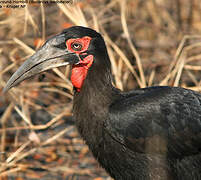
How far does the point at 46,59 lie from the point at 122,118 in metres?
0.63

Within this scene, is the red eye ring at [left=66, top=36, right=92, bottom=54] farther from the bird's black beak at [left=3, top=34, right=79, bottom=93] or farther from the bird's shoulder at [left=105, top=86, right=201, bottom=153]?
the bird's shoulder at [left=105, top=86, right=201, bottom=153]

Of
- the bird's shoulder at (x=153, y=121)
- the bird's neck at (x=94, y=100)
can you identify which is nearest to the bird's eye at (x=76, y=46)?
the bird's neck at (x=94, y=100)

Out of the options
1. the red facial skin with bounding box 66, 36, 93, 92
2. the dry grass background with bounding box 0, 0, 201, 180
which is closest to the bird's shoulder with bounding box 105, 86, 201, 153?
the red facial skin with bounding box 66, 36, 93, 92

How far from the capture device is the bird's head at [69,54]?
281 centimetres

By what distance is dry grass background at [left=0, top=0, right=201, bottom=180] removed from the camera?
4188mm

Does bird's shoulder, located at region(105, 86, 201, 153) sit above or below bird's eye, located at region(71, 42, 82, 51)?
below

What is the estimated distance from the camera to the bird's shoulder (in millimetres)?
2846

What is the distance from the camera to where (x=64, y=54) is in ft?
9.29

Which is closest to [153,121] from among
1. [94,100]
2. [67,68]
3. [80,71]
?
[94,100]

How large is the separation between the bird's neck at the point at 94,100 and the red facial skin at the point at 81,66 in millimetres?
29

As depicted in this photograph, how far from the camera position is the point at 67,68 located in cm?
453

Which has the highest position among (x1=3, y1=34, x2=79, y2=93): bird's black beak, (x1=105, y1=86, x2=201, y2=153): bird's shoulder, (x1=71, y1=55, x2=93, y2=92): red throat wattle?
(x1=3, y1=34, x2=79, y2=93): bird's black beak

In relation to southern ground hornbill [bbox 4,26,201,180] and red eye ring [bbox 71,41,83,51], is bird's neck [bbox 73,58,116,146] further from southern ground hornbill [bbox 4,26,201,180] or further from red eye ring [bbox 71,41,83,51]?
red eye ring [bbox 71,41,83,51]

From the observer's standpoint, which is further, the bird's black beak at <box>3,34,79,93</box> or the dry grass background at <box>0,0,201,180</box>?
the dry grass background at <box>0,0,201,180</box>
